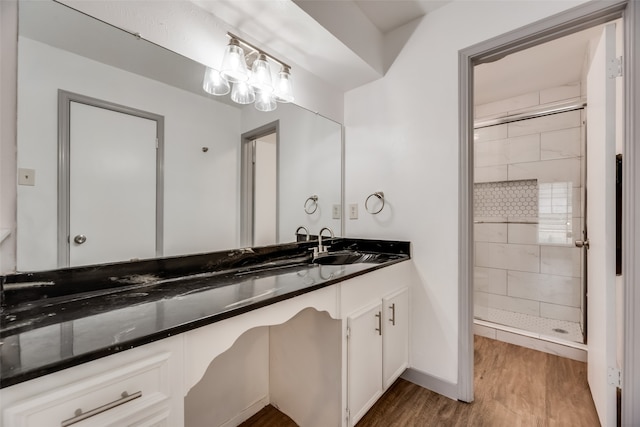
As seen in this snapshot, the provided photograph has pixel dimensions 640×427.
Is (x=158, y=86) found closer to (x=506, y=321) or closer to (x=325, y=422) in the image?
(x=325, y=422)

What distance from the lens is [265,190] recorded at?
1.72 m

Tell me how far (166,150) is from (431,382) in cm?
203

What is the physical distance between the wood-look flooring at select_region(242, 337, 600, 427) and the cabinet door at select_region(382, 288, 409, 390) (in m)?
0.15

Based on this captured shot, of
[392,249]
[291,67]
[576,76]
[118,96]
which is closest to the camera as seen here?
[118,96]

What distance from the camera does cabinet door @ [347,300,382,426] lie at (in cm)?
131

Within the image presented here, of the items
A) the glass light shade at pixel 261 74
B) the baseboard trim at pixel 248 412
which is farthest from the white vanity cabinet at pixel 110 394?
the glass light shade at pixel 261 74

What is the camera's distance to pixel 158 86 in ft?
4.07

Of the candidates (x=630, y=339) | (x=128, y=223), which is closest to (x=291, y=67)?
(x=128, y=223)

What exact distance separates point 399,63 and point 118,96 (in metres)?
1.71

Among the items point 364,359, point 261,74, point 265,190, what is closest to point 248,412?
point 364,359

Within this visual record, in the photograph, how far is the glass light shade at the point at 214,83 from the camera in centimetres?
139

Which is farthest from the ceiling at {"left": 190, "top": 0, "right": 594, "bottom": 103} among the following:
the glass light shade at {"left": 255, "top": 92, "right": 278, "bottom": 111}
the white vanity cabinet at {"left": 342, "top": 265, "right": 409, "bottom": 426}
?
the white vanity cabinet at {"left": 342, "top": 265, "right": 409, "bottom": 426}

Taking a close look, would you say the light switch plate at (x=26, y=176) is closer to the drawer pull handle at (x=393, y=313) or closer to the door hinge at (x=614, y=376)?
the drawer pull handle at (x=393, y=313)

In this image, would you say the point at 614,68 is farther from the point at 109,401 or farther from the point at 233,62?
the point at 109,401
